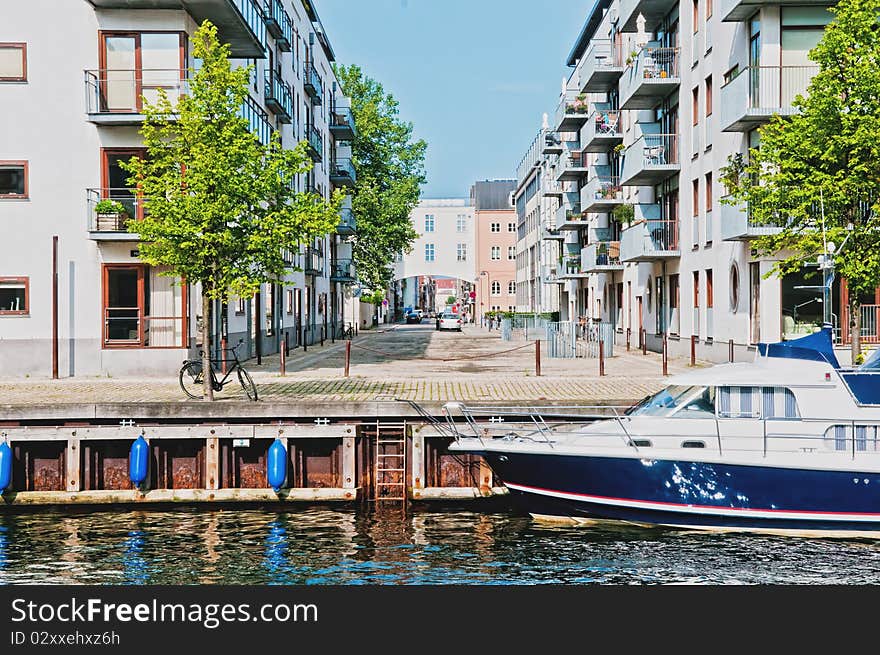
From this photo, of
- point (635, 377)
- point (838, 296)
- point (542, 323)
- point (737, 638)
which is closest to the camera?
point (737, 638)

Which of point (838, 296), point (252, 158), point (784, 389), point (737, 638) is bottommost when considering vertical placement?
point (737, 638)

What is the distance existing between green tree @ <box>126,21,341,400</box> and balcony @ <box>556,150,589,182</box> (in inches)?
1607

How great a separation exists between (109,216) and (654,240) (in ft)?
70.5

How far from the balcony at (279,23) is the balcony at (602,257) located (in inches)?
698

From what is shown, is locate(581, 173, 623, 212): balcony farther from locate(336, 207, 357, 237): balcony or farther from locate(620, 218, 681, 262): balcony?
locate(336, 207, 357, 237): balcony

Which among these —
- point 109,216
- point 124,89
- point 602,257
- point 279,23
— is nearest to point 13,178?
point 109,216

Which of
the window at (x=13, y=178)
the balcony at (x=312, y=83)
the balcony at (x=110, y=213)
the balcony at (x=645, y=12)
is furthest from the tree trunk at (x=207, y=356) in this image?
the balcony at (x=312, y=83)

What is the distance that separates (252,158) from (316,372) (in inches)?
344

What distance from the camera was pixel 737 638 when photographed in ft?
30.1

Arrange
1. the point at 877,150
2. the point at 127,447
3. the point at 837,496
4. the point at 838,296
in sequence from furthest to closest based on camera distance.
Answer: the point at 838,296
the point at 877,150
the point at 127,447
the point at 837,496

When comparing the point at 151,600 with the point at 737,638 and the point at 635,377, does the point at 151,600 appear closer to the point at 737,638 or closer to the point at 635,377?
the point at 737,638

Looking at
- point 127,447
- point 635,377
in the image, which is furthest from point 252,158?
point 635,377

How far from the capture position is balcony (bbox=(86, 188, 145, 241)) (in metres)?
27.0

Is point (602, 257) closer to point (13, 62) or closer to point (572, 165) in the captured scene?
point (572, 165)
